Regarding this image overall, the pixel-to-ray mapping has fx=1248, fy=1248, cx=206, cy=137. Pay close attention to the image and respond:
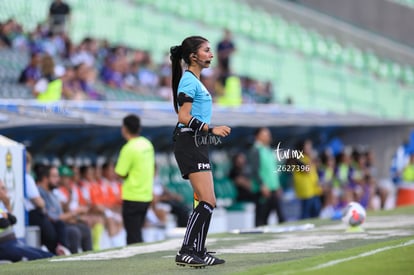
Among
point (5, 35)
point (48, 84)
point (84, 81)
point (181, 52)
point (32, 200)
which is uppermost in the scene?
point (5, 35)

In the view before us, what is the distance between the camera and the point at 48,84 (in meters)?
19.6

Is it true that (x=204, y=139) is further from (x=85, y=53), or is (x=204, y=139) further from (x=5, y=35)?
(x=85, y=53)

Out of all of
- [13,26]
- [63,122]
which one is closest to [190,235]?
[63,122]

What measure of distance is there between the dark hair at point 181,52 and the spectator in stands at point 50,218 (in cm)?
486

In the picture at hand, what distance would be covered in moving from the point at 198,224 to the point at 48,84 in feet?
33.1

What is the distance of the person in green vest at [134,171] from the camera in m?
13.9

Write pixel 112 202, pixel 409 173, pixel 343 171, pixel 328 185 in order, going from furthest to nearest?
pixel 343 171
pixel 409 173
pixel 328 185
pixel 112 202

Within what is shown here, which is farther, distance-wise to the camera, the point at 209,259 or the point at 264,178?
the point at 264,178

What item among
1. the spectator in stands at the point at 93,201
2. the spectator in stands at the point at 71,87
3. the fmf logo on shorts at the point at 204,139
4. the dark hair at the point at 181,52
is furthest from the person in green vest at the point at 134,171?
the spectator in stands at the point at 71,87

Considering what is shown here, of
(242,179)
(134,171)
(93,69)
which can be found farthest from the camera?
(93,69)

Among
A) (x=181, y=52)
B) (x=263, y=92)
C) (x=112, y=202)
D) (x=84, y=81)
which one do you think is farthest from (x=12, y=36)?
(x=181, y=52)

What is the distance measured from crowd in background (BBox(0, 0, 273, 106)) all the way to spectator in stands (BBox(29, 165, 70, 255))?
4.00m

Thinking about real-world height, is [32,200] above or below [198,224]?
A: above

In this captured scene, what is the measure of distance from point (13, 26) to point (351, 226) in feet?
30.6
